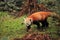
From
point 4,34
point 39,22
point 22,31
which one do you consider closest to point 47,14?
point 39,22

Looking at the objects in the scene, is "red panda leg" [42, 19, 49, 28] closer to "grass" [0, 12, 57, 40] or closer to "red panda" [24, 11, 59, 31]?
"red panda" [24, 11, 59, 31]

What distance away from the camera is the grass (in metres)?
8.73

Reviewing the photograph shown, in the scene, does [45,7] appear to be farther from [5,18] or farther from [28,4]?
[5,18]

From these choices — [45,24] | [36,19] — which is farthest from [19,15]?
[36,19]

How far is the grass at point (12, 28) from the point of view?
28.7 feet

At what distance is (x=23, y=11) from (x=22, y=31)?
2.89 m

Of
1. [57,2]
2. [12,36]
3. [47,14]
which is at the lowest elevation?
[12,36]

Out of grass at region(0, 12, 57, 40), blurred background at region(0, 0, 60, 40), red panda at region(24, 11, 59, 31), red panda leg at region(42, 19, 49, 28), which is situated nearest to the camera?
blurred background at region(0, 0, 60, 40)

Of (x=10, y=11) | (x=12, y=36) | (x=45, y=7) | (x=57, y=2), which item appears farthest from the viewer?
(x=10, y=11)

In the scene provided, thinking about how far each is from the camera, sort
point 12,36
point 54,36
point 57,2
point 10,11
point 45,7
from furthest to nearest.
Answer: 1. point 10,11
2. point 45,7
3. point 12,36
4. point 54,36
5. point 57,2

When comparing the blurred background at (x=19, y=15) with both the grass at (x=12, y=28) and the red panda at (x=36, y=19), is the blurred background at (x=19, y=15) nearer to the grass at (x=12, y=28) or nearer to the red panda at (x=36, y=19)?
the grass at (x=12, y=28)

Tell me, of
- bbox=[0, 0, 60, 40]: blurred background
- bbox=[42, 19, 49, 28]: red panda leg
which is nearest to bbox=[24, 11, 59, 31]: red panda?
bbox=[42, 19, 49, 28]: red panda leg

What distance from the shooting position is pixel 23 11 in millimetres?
11914

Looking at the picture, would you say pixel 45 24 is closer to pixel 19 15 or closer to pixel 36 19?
pixel 36 19
